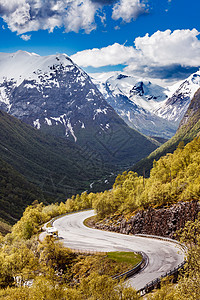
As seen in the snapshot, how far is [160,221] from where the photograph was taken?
7281cm

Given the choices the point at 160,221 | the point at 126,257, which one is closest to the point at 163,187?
the point at 160,221

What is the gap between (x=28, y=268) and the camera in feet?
181

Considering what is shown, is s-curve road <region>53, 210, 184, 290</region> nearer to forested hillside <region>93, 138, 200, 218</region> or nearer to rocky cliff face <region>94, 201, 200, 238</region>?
rocky cliff face <region>94, 201, 200, 238</region>

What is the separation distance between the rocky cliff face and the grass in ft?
54.3

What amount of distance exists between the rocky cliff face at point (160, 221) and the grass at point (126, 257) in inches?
651

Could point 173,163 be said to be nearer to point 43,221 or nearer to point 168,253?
point 168,253

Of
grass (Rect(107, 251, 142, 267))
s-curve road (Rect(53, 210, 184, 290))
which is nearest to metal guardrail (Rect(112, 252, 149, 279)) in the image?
s-curve road (Rect(53, 210, 184, 290))

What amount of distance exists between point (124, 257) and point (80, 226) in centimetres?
4285

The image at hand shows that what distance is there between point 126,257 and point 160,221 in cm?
2193

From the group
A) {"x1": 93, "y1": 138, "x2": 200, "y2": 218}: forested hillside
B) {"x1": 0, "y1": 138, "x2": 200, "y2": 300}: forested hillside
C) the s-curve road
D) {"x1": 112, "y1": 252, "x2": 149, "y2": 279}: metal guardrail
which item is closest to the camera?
{"x1": 0, "y1": 138, "x2": 200, "y2": 300}: forested hillside

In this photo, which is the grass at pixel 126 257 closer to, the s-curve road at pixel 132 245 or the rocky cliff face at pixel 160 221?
the s-curve road at pixel 132 245

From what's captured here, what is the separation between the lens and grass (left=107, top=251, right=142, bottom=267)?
171 feet

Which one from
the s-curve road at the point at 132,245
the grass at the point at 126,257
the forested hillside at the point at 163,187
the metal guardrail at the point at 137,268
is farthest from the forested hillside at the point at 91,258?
the s-curve road at the point at 132,245

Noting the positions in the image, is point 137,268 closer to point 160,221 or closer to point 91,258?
point 91,258
